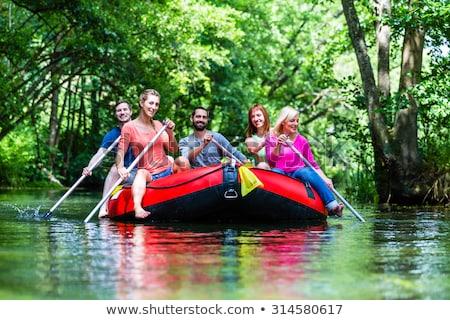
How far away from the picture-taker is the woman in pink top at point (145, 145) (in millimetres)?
10234

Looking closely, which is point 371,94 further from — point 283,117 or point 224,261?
point 224,261

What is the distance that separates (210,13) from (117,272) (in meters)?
19.0

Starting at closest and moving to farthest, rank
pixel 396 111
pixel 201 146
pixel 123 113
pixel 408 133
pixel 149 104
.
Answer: pixel 149 104, pixel 201 146, pixel 123 113, pixel 396 111, pixel 408 133

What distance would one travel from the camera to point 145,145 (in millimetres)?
10492

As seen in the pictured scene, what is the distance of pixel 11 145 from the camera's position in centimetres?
2653

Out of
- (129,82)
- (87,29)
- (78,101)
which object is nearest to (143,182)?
(87,29)

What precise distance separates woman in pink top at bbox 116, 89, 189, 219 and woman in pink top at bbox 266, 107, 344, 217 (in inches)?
39.5

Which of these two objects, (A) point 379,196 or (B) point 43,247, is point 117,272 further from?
(A) point 379,196

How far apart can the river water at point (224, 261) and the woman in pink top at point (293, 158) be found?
375 mm

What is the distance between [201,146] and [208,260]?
4.22m

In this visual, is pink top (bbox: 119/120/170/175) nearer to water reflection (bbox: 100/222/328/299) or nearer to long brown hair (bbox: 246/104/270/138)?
A: long brown hair (bbox: 246/104/270/138)

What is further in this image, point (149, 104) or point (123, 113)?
point (123, 113)

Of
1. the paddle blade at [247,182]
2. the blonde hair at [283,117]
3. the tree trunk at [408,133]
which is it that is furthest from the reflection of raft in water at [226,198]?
the tree trunk at [408,133]

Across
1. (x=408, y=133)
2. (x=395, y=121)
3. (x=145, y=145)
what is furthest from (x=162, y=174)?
(x=395, y=121)
